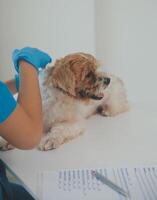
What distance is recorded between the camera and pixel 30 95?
2.88 ft

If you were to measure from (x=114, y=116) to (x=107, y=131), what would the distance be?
17cm

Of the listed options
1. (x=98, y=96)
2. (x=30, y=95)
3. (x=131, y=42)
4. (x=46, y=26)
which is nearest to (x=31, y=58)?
(x=30, y=95)

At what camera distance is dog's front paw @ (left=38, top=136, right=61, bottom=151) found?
1.01m

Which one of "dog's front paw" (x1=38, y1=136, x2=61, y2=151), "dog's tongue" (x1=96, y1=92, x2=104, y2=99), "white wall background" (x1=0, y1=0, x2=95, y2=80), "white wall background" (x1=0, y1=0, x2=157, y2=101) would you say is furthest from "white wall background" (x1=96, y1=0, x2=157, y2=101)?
"dog's front paw" (x1=38, y1=136, x2=61, y2=151)

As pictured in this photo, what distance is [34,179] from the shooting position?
83 cm

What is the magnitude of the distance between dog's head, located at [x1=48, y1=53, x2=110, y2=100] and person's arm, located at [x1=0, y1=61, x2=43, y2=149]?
0.72 feet

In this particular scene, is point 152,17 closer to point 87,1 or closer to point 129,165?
point 87,1

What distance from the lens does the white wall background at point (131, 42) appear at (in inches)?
81.6

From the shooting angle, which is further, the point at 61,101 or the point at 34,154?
the point at 61,101

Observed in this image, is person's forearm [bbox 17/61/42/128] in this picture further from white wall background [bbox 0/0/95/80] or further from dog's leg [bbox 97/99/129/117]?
white wall background [bbox 0/0/95/80]

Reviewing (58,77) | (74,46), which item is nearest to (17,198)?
(58,77)

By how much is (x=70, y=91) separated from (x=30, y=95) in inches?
12.1

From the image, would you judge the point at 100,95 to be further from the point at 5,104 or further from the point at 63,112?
the point at 5,104

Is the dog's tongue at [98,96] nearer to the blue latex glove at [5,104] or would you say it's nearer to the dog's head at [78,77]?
the dog's head at [78,77]
